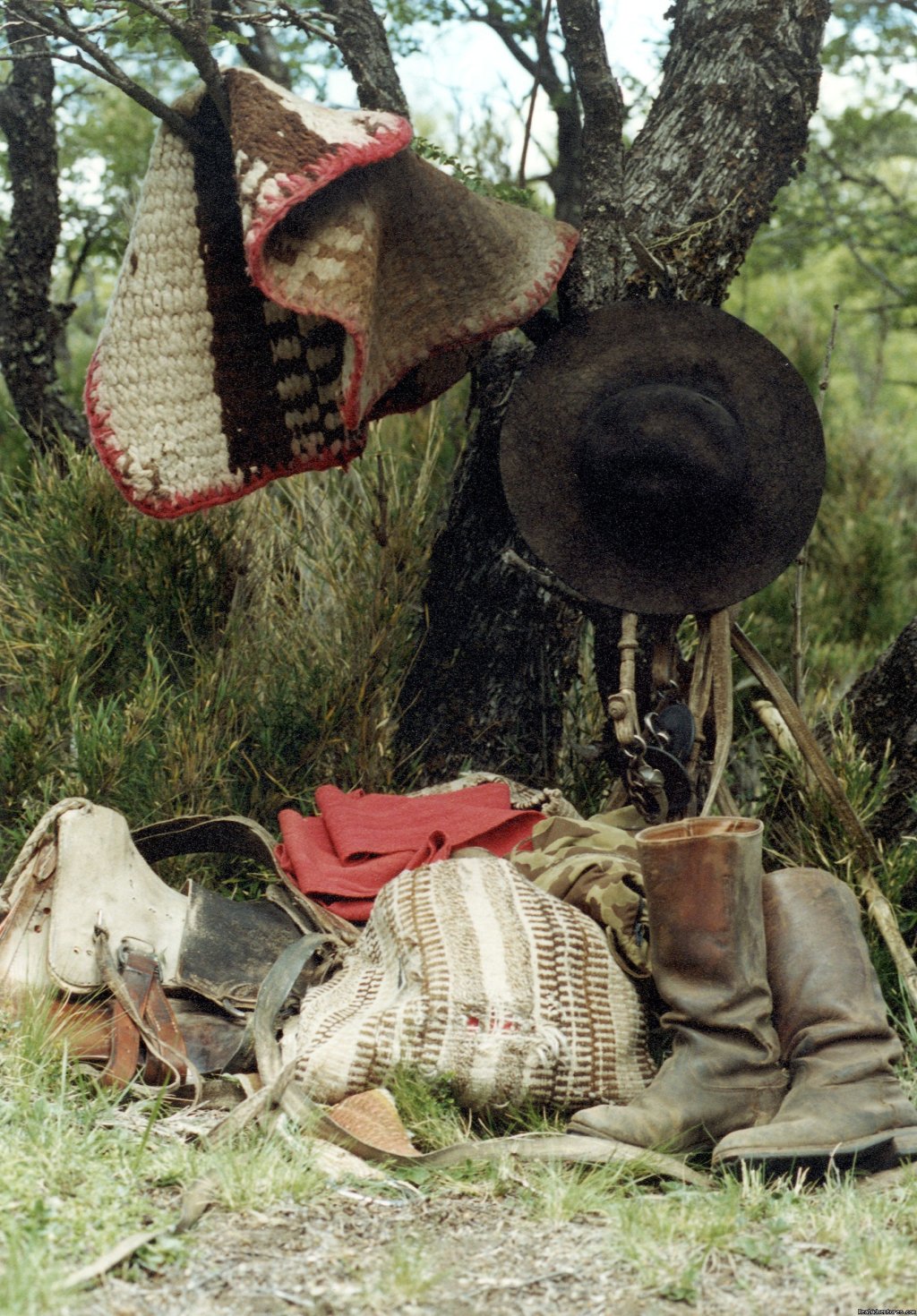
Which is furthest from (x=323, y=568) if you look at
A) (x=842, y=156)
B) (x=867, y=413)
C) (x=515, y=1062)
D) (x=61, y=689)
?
(x=842, y=156)

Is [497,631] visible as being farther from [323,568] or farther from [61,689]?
[61,689]

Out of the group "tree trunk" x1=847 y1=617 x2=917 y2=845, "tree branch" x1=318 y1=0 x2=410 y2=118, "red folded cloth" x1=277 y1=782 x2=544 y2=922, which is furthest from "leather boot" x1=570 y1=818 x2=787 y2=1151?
"tree branch" x1=318 y1=0 x2=410 y2=118

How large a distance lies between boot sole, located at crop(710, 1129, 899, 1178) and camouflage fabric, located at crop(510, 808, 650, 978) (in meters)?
0.52

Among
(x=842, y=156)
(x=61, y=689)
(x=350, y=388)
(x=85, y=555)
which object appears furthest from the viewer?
(x=842, y=156)

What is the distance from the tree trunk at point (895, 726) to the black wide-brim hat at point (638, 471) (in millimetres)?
679

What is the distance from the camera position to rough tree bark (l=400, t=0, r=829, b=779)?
3172mm

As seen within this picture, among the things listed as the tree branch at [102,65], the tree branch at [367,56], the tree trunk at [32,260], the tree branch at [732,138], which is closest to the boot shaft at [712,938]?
the tree branch at [732,138]

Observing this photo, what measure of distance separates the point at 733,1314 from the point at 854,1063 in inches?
26.8

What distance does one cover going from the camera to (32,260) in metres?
4.76

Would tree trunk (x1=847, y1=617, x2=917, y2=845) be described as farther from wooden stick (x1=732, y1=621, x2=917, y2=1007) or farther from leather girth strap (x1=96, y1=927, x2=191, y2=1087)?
leather girth strap (x1=96, y1=927, x2=191, y2=1087)

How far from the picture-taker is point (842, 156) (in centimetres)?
815

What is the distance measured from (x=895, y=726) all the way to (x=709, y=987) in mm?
1249

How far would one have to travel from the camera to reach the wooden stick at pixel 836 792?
296 cm

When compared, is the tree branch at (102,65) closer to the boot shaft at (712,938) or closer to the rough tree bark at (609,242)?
the rough tree bark at (609,242)
